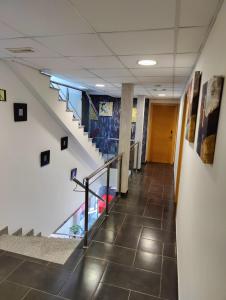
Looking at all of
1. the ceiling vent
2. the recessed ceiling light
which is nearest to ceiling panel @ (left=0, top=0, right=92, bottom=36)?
the ceiling vent

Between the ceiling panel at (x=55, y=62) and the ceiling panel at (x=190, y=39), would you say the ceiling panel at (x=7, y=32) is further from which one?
the ceiling panel at (x=190, y=39)

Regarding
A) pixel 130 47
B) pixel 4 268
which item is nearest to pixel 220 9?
pixel 130 47

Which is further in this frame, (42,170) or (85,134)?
(85,134)

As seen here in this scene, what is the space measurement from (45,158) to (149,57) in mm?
2800

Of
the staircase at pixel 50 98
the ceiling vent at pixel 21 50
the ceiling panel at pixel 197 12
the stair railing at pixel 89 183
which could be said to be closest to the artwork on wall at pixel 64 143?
the staircase at pixel 50 98

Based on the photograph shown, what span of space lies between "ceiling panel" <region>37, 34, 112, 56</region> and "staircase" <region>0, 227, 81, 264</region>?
7.63 feet

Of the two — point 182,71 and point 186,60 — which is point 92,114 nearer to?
point 182,71

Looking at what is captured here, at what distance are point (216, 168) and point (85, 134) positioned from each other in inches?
186

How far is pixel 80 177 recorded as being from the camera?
605 centimetres

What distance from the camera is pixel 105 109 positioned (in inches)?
323

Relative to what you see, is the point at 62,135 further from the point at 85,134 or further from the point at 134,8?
the point at 134,8

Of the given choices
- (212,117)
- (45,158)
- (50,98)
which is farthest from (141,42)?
(45,158)

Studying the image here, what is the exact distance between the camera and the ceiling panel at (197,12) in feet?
3.91

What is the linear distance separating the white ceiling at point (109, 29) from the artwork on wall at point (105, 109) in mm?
5588
